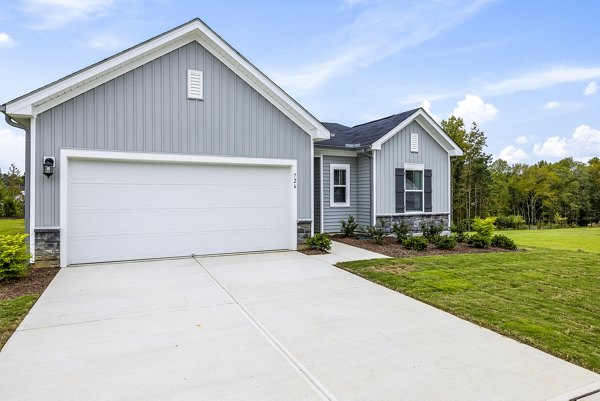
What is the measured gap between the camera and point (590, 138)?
32.4 m

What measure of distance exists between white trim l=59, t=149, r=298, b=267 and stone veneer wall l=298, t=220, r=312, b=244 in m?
0.14

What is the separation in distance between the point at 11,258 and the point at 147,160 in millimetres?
2953

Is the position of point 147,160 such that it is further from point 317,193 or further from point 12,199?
point 12,199

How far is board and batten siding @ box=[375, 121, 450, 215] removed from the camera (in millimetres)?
11391

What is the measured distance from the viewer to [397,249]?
935 cm

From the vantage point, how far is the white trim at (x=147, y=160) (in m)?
6.91

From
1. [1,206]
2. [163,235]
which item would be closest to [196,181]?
[163,235]

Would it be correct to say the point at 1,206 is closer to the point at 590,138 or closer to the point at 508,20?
the point at 508,20

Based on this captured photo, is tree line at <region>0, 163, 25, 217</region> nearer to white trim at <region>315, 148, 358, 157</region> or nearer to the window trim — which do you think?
white trim at <region>315, 148, 358, 157</region>

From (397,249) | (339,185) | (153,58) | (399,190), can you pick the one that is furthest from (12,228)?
(399,190)

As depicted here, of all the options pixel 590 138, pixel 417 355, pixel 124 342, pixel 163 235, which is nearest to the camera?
pixel 417 355

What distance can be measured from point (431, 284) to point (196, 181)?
5.46 meters

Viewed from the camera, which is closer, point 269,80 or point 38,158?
point 38,158

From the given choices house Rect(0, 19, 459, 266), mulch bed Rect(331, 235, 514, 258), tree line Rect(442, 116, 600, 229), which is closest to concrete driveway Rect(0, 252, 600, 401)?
house Rect(0, 19, 459, 266)
